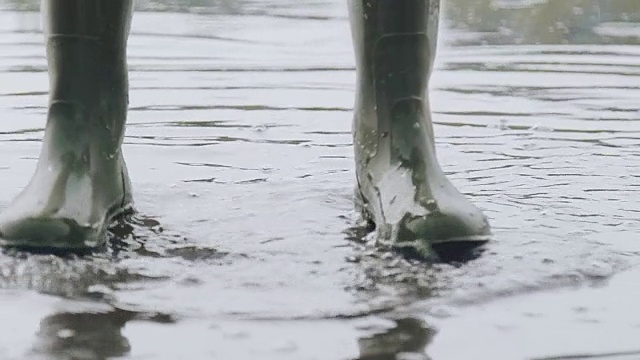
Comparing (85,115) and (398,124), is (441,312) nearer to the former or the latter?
(398,124)

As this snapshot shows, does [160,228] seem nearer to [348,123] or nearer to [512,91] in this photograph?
[348,123]

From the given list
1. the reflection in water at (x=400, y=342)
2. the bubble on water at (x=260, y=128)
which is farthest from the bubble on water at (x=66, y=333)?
the bubble on water at (x=260, y=128)

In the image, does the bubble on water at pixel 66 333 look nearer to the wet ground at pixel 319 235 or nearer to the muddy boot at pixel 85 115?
the wet ground at pixel 319 235

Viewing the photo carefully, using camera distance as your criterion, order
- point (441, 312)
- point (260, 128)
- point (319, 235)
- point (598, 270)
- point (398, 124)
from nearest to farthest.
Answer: point (441, 312)
point (598, 270)
point (319, 235)
point (398, 124)
point (260, 128)

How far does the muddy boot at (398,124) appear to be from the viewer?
6.51 feet

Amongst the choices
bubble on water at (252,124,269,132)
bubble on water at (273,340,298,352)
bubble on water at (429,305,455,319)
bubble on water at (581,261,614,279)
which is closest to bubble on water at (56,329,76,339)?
bubble on water at (273,340,298,352)

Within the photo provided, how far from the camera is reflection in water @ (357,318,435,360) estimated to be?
1469 millimetres

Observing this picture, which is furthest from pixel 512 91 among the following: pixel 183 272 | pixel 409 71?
pixel 183 272

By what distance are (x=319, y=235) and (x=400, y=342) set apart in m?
0.52

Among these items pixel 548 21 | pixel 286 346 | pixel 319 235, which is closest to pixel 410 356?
pixel 286 346

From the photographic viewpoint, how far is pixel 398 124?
6.98 ft

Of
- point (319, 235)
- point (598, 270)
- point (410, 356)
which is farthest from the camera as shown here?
point (319, 235)

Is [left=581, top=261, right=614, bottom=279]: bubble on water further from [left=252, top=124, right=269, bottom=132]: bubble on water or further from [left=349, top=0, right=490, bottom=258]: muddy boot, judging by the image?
[left=252, top=124, right=269, bottom=132]: bubble on water

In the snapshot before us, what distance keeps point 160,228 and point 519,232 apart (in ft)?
1.97
